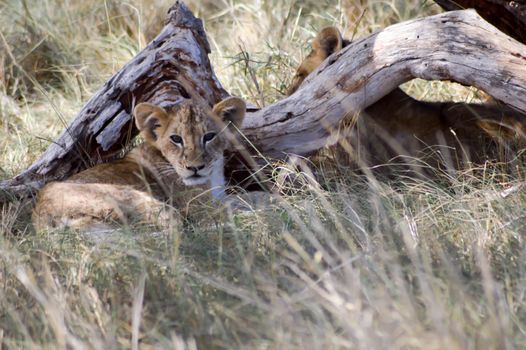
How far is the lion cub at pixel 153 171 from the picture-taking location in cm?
470

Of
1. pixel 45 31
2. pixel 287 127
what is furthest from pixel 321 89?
pixel 45 31

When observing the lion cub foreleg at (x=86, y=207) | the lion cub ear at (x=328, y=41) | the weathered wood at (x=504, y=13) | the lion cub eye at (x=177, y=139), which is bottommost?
the lion cub foreleg at (x=86, y=207)

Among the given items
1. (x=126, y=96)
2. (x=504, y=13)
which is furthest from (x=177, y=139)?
(x=504, y=13)

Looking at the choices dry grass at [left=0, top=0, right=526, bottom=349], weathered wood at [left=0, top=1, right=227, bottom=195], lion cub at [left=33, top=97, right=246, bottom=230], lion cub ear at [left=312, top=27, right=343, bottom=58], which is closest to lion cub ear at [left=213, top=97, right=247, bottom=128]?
lion cub at [left=33, top=97, right=246, bottom=230]

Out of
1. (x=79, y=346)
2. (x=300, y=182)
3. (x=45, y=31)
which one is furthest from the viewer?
(x=45, y=31)

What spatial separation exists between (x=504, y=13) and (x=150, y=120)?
2.10m

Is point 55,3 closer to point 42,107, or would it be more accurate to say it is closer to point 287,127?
point 42,107

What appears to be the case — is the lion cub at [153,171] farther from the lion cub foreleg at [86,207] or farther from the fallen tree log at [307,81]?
the fallen tree log at [307,81]

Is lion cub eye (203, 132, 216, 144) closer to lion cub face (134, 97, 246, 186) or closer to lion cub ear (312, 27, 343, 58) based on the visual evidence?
lion cub face (134, 97, 246, 186)

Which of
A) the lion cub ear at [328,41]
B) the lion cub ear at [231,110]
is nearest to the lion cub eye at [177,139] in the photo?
the lion cub ear at [231,110]

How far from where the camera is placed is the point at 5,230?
14.3 feet

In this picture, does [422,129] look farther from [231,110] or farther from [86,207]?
[86,207]

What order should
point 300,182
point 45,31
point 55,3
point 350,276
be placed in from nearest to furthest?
point 350,276 < point 300,182 < point 45,31 < point 55,3

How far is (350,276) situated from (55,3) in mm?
5777
